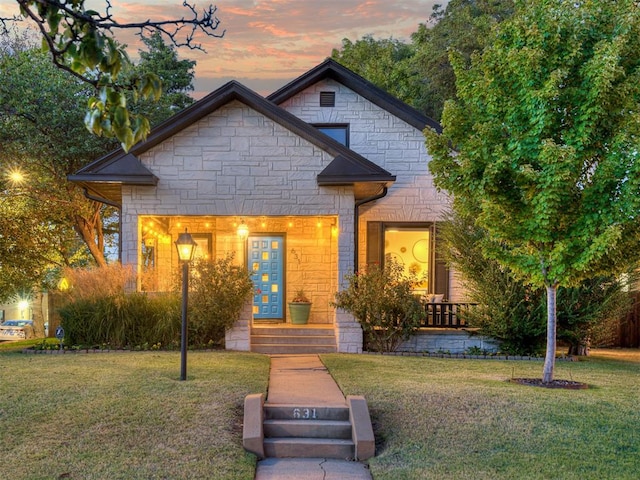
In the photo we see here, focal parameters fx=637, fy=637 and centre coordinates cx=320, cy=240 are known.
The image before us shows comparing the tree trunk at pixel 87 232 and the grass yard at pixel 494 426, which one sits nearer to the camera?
the grass yard at pixel 494 426

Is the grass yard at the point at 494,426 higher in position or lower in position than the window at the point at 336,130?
lower

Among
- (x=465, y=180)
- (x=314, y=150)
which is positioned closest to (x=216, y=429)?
(x=465, y=180)

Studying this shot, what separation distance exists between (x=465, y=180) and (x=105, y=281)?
7.41 metres

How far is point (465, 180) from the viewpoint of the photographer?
31.7 feet

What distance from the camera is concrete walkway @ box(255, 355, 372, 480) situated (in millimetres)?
6473

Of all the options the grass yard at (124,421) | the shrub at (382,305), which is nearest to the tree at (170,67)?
the shrub at (382,305)

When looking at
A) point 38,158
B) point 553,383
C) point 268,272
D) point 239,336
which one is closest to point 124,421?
point 239,336

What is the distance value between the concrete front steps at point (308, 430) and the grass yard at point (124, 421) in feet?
0.72

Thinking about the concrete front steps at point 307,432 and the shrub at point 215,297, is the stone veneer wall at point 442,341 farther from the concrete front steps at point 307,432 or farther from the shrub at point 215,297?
the concrete front steps at point 307,432

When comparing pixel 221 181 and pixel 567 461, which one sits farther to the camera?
pixel 221 181

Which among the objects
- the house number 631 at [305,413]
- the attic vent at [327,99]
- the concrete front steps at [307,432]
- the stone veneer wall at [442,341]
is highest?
the attic vent at [327,99]

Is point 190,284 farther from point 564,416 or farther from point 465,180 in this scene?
point 564,416

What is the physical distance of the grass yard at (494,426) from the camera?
6.29 m

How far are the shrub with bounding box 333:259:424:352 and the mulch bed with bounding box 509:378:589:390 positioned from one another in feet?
11.6
